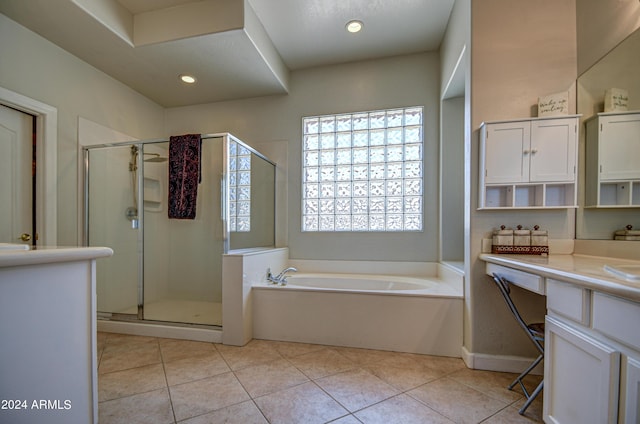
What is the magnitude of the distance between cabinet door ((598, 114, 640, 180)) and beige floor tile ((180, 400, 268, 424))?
2310 mm

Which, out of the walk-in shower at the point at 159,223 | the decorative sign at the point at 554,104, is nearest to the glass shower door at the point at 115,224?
the walk-in shower at the point at 159,223

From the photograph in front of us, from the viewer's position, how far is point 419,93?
9.38 ft

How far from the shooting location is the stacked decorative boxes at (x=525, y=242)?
1.71 m

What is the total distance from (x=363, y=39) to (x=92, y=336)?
3.02m

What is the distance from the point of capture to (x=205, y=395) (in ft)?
4.96

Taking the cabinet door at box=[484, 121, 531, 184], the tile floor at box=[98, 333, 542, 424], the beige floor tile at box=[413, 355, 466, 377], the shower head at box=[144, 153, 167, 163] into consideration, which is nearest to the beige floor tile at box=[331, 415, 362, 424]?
the tile floor at box=[98, 333, 542, 424]

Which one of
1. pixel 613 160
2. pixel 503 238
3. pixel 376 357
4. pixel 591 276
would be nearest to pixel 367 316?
pixel 376 357

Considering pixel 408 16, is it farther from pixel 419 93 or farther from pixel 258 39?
pixel 258 39

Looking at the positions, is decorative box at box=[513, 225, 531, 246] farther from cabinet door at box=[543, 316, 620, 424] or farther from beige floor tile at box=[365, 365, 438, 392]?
beige floor tile at box=[365, 365, 438, 392]

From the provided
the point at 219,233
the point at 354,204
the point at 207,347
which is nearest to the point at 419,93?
the point at 354,204

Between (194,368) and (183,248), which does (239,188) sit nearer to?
(183,248)

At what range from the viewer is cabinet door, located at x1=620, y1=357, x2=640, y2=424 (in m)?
0.80

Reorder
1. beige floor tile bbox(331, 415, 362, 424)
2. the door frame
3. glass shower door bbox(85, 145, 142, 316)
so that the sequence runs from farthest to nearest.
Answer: glass shower door bbox(85, 145, 142, 316)
the door frame
beige floor tile bbox(331, 415, 362, 424)

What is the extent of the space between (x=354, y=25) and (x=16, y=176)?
10.0 feet
